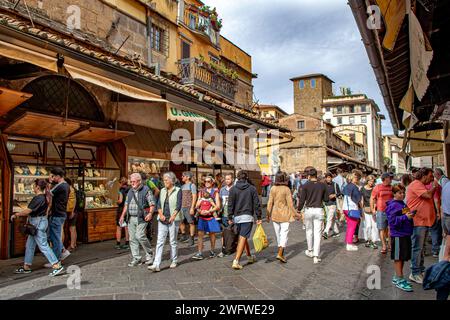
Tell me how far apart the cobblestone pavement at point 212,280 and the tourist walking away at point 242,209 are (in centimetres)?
57

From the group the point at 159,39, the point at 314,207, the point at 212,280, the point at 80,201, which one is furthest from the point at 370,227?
the point at 159,39

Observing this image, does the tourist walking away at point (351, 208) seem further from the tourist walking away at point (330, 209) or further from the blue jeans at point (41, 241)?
the blue jeans at point (41, 241)

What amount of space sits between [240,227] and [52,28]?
24.8ft

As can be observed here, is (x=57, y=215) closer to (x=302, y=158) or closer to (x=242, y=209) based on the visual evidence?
(x=242, y=209)

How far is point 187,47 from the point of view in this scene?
682 inches

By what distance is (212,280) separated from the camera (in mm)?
5812

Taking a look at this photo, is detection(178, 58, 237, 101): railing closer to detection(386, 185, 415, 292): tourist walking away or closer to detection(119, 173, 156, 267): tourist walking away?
detection(119, 173, 156, 267): tourist walking away

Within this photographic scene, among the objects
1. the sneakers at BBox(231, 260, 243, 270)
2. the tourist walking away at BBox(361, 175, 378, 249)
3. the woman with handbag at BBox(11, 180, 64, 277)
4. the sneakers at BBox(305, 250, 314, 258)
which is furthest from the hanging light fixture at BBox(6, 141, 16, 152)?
the tourist walking away at BBox(361, 175, 378, 249)

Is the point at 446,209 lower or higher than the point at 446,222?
higher

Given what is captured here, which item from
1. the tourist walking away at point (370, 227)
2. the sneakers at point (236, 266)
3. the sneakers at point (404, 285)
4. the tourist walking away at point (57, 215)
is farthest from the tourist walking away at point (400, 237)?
the tourist walking away at point (57, 215)

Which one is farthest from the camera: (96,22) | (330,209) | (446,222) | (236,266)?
(96,22)

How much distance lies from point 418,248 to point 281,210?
241 cm
